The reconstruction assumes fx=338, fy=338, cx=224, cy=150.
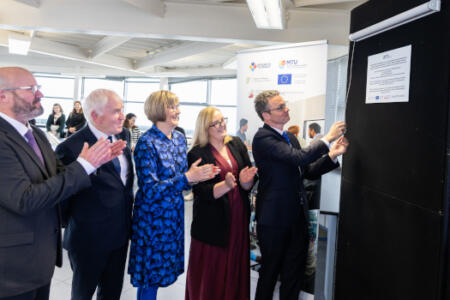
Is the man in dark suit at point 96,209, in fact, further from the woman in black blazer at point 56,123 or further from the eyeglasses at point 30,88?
the woman in black blazer at point 56,123

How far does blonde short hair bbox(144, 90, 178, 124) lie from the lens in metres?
2.07

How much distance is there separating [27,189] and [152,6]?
3.25 meters

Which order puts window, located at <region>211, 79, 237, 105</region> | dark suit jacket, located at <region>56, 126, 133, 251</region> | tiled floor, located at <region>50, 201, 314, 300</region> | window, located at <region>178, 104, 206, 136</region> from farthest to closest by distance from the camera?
window, located at <region>178, 104, 206, 136</region> < window, located at <region>211, 79, 237, 105</region> < tiled floor, located at <region>50, 201, 314, 300</region> < dark suit jacket, located at <region>56, 126, 133, 251</region>

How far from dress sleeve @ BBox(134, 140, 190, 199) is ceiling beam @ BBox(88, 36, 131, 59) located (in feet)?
14.0

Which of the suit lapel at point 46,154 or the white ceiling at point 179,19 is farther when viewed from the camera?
the white ceiling at point 179,19

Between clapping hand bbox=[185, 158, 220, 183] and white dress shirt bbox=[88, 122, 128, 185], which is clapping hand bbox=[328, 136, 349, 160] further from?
white dress shirt bbox=[88, 122, 128, 185]

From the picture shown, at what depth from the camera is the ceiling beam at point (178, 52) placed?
19.5 feet

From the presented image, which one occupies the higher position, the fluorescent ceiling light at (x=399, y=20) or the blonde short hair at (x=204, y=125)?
the fluorescent ceiling light at (x=399, y=20)

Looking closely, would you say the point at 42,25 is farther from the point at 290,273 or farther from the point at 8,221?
the point at 290,273

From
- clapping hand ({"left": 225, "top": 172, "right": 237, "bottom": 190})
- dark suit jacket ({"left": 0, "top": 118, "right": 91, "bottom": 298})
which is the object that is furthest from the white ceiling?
dark suit jacket ({"left": 0, "top": 118, "right": 91, "bottom": 298})

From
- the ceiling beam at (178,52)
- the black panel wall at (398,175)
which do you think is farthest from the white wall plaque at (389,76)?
the ceiling beam at (178,52)

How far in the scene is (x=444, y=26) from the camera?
4.12ft

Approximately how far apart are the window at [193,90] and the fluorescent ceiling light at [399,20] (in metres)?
8.77

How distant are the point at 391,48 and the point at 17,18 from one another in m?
4.36
